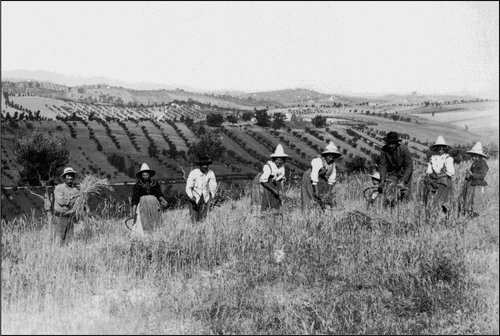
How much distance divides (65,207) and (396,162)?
6.06 m

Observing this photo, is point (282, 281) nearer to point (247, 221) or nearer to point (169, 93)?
point (247, 221)

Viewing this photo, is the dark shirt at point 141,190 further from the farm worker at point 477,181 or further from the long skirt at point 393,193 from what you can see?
the farm worker at point 477,181

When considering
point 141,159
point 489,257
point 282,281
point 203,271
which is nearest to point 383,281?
point 282,281

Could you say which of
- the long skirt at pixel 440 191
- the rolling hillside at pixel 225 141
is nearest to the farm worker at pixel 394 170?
the long skirt at pixel 440 191

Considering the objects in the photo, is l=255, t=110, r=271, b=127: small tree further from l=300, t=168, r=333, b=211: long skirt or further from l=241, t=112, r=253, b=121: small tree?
l=300, t=168, r=333, b=211: long skirt

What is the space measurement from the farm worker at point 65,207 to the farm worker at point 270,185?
328 centimetres

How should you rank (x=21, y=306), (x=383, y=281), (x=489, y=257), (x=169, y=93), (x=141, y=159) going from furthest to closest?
(x=169, y=93) < (x=141, y=159) < (x=489, y=257) < (x=383, y=281) < (x=21, y=306)

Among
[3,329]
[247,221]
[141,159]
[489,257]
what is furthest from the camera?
[141,159]

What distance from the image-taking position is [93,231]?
9000 mm

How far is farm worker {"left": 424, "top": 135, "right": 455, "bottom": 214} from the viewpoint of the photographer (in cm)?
909

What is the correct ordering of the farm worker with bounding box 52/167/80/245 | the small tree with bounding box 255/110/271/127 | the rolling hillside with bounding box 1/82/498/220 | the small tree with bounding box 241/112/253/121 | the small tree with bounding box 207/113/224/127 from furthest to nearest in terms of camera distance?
the small tree with bounding box 241/112/253/121
the small tree with bounding box 255/110/271/127
the small tree with bounding box 207/113/224/127
the rolling hillside with bounding box 1/82/498/220
the farm worker with bounding box 52/167/80/245

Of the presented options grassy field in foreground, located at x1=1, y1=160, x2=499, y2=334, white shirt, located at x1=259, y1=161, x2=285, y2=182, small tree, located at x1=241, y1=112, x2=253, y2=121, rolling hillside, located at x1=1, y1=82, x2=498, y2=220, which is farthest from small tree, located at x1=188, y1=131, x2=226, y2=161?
grassy field in foreground, located at x1=1, y1=160, x2=499, y2=334

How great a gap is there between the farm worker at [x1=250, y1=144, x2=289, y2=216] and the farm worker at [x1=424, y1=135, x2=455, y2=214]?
2.76 meters

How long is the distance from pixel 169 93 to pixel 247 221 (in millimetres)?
177286
